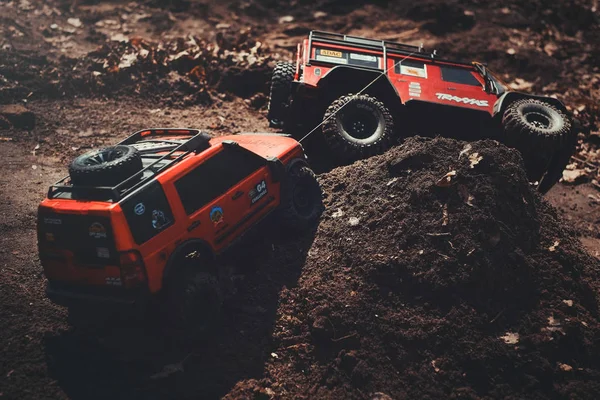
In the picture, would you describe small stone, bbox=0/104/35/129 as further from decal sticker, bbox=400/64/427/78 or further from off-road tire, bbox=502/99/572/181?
off-road tire, bbox=502/99/572/181

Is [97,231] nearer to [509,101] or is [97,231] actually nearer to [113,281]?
[113,281]

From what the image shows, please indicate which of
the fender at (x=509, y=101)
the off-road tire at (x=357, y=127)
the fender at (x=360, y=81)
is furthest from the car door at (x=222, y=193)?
the fender at (x=509, y=101)

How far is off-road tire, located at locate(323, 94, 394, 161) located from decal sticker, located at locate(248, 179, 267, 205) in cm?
224

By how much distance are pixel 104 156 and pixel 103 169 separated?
17.5 inches

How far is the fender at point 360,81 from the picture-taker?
30.9 ft

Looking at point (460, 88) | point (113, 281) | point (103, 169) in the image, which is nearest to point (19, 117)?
point (103, 169)

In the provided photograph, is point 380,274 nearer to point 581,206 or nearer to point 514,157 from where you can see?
point 514,157

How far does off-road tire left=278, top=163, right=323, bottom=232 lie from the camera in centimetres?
760

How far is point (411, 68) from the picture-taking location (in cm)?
988

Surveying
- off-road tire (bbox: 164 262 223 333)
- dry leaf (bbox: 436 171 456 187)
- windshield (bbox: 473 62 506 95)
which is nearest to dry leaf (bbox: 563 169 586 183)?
windshield (bbox: 473 62 506 95)

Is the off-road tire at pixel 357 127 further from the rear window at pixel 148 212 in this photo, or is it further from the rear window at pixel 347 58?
the rear window at pixel 148 212

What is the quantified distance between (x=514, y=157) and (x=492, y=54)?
31.4 ft

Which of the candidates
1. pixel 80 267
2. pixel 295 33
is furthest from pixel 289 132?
pixel 295 33

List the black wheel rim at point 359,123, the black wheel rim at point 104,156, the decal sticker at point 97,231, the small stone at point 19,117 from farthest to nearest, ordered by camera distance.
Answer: the small stone at point 19,117 → the black wheel rim at point 359,123 → the black wheel rim at point 104,156 → the decal sticker at point 97,231
